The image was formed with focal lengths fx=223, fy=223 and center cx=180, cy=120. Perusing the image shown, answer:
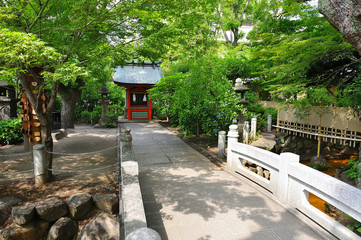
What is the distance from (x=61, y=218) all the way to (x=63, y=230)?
0.91 feet

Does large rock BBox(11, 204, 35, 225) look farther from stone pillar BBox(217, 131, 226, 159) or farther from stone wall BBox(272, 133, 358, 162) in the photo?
stone wall BBox(272, 133, 358, 162)

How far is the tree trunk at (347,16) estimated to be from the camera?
308 centimetres

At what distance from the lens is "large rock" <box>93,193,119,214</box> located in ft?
16.9

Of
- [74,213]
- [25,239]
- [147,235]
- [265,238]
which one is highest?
[147,235]

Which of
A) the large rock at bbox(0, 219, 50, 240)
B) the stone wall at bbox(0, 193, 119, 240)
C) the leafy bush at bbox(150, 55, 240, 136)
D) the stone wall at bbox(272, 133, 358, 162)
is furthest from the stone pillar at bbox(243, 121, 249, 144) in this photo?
the large rock at bbox(0, 219, 50, 240)

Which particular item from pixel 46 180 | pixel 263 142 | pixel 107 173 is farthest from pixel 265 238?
pixel 263 142

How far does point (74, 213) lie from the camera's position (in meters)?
5.06

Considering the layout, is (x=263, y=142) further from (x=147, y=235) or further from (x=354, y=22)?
(x=147, y=235)

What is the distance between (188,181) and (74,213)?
279cm

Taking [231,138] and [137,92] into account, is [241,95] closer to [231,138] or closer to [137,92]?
[231,138]

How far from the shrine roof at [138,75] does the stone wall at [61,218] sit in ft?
46.8

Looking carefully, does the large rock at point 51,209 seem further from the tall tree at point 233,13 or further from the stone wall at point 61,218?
the tall tree at point 233,13

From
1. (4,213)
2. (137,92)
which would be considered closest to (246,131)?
(4,213)

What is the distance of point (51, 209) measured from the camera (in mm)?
4969
